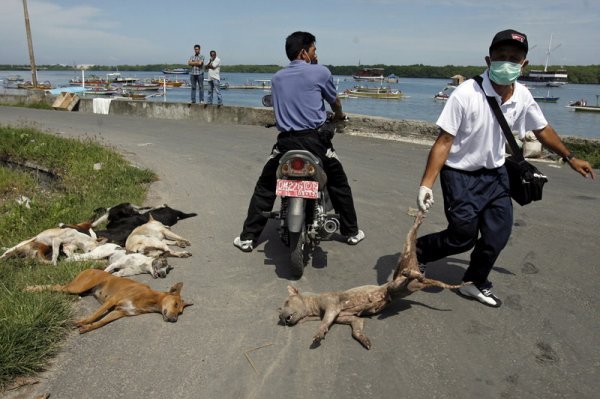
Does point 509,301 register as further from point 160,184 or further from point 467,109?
point 160,184

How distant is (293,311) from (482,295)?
1.59 meters

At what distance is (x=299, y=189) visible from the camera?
4.36m

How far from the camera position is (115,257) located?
4.72 meters

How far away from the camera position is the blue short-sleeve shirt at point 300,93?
4.60 metres

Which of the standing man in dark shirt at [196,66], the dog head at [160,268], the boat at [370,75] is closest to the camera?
the dog head at [160,268]

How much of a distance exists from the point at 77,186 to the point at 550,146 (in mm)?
6757

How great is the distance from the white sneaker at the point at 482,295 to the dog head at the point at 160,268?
264 cm

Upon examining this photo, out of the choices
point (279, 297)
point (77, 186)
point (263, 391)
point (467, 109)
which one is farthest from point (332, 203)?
point (77, 186)

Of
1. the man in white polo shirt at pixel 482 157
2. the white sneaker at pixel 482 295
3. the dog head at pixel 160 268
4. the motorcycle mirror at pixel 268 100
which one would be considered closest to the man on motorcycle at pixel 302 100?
the motorcycle mirror at pixel 268 100

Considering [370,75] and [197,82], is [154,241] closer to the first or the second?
[197,82]

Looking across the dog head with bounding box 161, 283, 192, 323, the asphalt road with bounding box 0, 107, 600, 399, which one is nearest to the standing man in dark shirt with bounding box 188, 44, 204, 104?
the asphalt road with bounding box 0, 107, 600, 399

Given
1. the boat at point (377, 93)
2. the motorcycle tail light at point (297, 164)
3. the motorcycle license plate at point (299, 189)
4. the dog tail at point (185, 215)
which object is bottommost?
the boat at point (377, 93)

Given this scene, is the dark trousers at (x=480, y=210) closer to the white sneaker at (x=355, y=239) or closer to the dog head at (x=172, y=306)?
the white sneaker at (x=355, y=239)

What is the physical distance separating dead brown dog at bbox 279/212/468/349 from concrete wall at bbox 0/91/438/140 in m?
9.00
